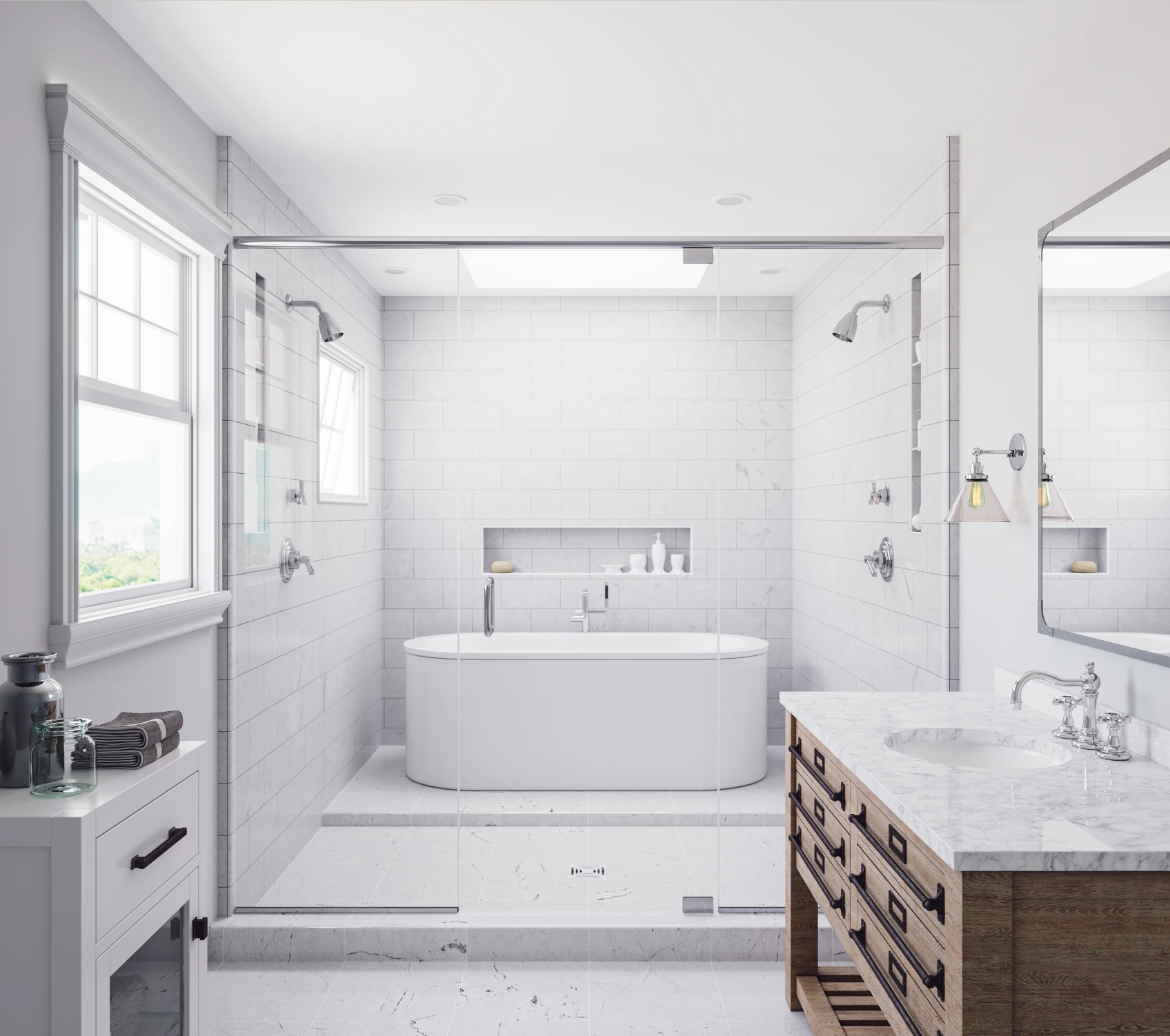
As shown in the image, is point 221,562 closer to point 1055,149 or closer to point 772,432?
point 772,432

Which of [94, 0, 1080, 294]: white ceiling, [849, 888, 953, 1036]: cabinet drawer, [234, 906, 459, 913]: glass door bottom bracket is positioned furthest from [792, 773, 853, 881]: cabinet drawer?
[94, 0, 1080, 294]: white ceiling

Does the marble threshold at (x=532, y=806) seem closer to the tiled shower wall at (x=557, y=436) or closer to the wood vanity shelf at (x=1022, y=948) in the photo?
the tiled shower wall at (x=557, y=436)

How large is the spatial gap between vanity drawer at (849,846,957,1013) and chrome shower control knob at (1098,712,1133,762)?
0.59 meters

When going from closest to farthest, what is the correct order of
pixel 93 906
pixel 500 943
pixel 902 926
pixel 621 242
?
pixel 93 906 < pixel 902 926 < pixel 500 943 < pixel 621 242

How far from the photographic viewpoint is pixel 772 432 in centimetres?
406

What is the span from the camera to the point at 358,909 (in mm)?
3111

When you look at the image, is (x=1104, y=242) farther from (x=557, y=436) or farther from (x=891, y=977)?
(x=557, y=436)

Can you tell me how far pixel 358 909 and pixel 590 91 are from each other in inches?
112

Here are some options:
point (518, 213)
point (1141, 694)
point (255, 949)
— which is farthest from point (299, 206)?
point (1141, 694)

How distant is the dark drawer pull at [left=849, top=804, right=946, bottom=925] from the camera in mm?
1420

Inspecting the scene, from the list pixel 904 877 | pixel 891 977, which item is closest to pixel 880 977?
pixel 891 977

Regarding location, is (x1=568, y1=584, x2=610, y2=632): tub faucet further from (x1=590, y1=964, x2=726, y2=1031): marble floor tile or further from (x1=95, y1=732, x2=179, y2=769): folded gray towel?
(x1=95, y1=732, x2=179, y2=769): folded gray towel

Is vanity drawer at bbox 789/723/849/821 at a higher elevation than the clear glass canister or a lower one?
lower

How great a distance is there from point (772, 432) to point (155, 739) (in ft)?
9.82
